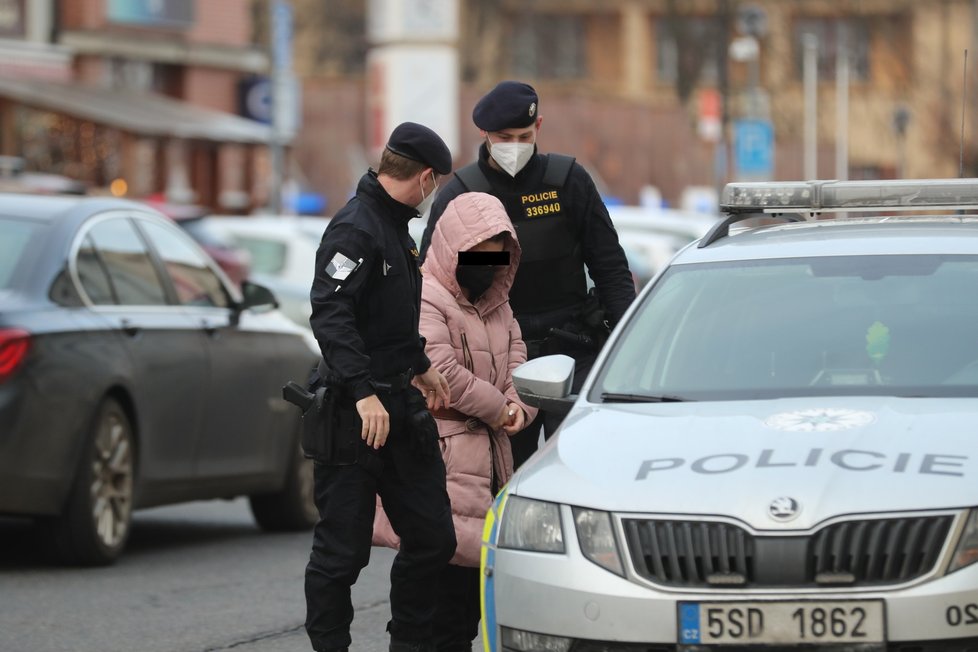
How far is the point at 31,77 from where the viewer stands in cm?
3603

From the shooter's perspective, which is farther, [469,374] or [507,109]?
[507,109]

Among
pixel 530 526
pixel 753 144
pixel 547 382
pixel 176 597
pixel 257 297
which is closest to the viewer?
pixel 530 526

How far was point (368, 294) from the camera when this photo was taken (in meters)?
6.79

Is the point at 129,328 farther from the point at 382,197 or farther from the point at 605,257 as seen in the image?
the point at 382,197

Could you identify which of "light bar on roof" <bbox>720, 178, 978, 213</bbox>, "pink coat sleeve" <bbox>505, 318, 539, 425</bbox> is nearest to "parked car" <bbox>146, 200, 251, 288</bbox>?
"pink coat sleeve" <bbox>505, 318, 539, 425</bbox>

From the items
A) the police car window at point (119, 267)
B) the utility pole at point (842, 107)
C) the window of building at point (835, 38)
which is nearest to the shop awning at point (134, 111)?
the police car window at point (119, 267)

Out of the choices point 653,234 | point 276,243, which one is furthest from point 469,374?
point 653,234

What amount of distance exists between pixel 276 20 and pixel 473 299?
90.7 feet

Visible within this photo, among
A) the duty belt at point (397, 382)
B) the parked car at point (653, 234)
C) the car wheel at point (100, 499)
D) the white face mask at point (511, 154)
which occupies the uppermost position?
the white face mask at point (511, 154)

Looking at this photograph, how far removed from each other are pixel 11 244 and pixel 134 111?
88.3 feet

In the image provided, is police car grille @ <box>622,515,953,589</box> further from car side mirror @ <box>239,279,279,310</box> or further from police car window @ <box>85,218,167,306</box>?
car side mirror @ <box>239,279,279,310</box>

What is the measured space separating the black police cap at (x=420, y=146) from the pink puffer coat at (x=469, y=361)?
333mm

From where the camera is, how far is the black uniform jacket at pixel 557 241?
7836 millimetres

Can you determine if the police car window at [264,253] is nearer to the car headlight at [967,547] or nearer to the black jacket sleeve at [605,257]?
the black jacket sleeve at [605,257]
